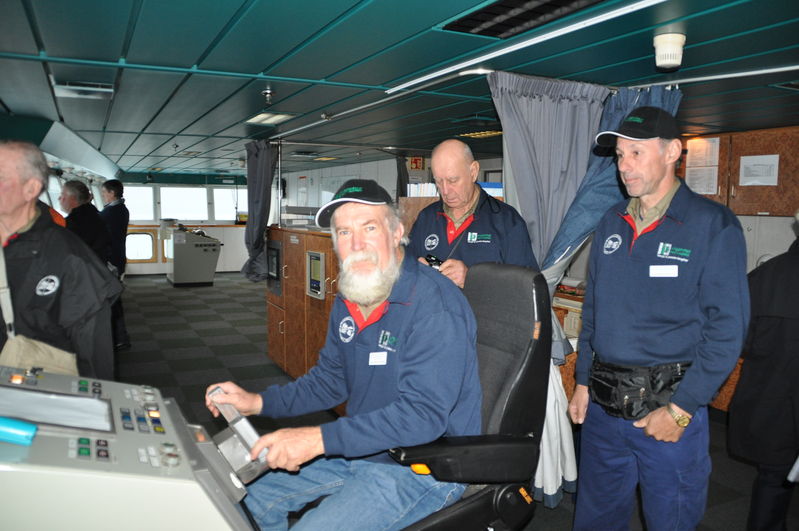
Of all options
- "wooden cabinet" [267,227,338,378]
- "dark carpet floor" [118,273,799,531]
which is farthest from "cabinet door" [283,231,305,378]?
"dark carpet floor" [118,273,799,531]

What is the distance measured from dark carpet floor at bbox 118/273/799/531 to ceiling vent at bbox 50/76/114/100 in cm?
233

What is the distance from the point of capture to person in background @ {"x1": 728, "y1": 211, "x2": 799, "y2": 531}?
88.4 inches

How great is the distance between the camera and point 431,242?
2.78 metres

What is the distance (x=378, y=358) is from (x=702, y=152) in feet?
16.6

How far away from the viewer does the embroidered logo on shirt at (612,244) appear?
1.97m

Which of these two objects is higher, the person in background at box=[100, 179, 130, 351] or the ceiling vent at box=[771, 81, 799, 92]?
the ceiling vent at box=[771, 81, 799, 92]

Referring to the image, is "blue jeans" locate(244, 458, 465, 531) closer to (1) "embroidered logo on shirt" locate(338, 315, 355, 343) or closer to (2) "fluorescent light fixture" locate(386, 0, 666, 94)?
(1) "embroidered logo on shirt" locate(338, 315, 355, 343)

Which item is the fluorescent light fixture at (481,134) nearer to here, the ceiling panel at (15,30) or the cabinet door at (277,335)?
the cabinet door at (277,335)

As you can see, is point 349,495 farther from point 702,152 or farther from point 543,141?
point 702,152

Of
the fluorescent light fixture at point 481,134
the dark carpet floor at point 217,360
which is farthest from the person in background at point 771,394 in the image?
the fluorescent light fixture at point 481,134

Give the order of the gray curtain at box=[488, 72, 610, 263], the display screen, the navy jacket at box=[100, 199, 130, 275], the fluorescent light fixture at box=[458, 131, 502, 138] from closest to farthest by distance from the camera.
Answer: the display screen
the gray curtain at box=[488, 72, 610, 263]
the navy jacket at box=[100, 199, 130, 275]
the fluorescent light fixture at box=[458, 131, 502, 138]

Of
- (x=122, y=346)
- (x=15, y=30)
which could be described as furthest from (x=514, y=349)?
(x=122, y=346)

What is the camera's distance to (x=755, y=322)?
7.92 ft

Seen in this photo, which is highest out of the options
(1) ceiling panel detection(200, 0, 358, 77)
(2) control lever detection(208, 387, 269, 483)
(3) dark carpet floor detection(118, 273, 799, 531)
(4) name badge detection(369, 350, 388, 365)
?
(1) ceiling panel detection(200, 0, 358, 77)
